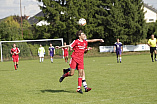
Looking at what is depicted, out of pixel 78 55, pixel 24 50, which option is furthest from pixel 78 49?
pixel 24 50

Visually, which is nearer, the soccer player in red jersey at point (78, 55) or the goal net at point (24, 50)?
the soccer player in red jersey at point (78, 55)

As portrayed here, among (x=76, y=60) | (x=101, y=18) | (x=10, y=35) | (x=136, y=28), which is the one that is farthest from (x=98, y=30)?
(x=76, y=60)

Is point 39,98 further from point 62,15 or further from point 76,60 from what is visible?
point 62,15

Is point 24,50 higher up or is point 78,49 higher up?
point 78,49

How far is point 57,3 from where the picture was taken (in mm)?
49062

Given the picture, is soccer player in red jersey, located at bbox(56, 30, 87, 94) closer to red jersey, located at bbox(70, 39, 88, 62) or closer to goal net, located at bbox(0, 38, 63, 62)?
red jersey, located at bbox(70, 39, 88, 62)

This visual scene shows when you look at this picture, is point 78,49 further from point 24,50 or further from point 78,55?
point 24,50

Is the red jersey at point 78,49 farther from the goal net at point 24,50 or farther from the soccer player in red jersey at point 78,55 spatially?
the goal net at point 24,50

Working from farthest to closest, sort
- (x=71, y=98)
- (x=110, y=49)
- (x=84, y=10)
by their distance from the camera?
1. (x=84, y=10)
2. (x=110, y=49)
3. (x=71, y=98)

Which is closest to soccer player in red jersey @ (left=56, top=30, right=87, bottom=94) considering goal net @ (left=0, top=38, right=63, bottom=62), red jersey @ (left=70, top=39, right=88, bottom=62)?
red jersey @ (left=70, top=39, right=88, bottom=62)

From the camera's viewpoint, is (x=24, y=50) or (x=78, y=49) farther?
(x=24, y=50)

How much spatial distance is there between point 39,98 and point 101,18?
42193mm

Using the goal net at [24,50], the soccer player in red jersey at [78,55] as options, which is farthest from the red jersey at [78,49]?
the goal net at [24,50]

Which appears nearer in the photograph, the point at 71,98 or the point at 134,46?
the point at 71,98
